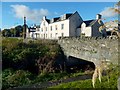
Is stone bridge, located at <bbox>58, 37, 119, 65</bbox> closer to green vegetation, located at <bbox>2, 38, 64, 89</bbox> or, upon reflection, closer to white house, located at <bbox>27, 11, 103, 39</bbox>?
green vegetation, located at <bbox>2, 38, 64, 89</bbox>

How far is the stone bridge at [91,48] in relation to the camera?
45.0 feet

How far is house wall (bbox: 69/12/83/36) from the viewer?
3595 centimetres

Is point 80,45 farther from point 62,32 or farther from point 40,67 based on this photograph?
point 62,32

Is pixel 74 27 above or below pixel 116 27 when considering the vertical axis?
above

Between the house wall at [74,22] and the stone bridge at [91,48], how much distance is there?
15018 mm

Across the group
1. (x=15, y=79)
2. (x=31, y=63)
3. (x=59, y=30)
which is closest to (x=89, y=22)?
(x=59, y=30)

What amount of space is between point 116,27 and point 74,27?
33768 mm

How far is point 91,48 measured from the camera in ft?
53.3

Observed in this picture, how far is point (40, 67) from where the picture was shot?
1571 centimetres

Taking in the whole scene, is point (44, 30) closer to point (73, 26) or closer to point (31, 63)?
point (73, 26)

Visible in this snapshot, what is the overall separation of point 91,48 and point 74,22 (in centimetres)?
2036

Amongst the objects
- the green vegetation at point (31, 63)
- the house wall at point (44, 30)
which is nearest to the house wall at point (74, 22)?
the house wall at point (44, 30)

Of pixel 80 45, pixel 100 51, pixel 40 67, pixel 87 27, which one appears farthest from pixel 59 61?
pixel 87 27

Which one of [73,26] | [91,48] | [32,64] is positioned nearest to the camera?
[91,48]
